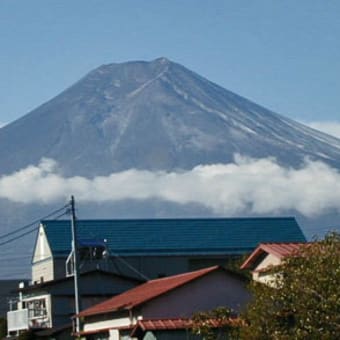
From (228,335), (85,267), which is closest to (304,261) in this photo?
(228,335)

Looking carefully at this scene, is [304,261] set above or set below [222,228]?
below

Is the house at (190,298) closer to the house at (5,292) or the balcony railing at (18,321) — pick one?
the balcony railing at (18,321)

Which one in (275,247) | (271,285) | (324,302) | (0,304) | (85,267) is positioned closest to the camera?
(324,302)

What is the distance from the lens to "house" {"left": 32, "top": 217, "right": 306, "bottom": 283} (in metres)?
80.4

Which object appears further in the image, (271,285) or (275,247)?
(275,247)

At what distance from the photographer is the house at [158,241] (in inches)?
3167

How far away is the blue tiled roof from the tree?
175ft

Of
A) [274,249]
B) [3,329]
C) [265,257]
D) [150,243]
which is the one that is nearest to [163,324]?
[274,249]

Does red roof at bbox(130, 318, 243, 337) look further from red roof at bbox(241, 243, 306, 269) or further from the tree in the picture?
the tree

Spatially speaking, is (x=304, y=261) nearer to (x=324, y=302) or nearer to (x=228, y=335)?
(x=324, y=302)

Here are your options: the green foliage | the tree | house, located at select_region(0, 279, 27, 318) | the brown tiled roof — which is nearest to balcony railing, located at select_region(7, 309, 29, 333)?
the green foliage

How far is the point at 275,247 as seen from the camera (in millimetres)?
38875

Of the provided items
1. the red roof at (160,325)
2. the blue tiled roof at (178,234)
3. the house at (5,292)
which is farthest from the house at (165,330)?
the house at (5,292)

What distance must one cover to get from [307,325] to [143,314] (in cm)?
1491
